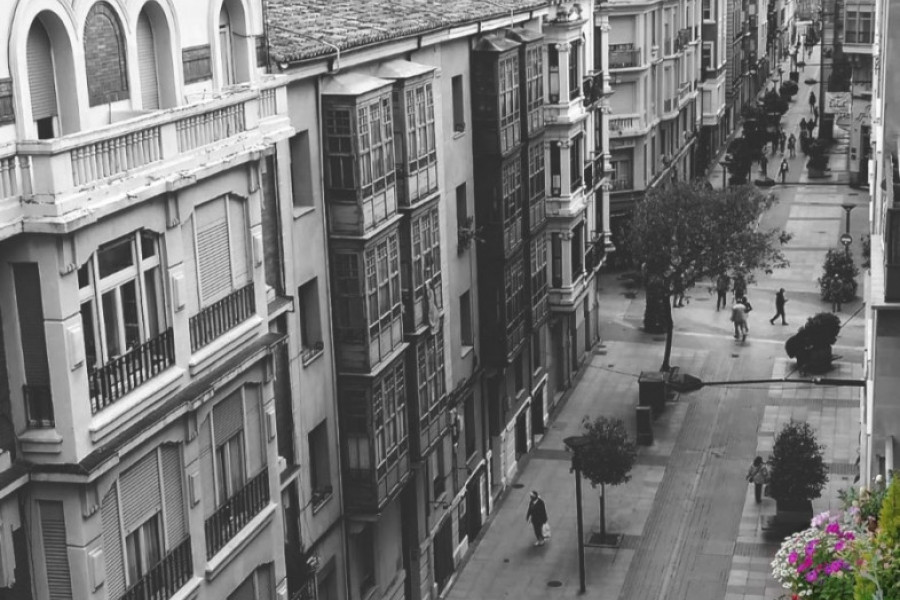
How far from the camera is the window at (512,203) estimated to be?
44969 mm

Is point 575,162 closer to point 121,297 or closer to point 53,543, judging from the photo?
point 121,297

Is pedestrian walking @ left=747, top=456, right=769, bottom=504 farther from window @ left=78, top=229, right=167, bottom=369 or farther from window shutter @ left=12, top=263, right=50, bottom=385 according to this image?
window shutter @ left=12, top=263, right=50, bottom=385

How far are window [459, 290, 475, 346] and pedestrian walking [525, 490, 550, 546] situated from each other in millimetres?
4980

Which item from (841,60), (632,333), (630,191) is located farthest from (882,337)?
(841,60)

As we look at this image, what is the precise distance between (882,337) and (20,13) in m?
15.2

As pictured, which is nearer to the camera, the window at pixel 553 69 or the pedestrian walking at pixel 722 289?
the window at pixel 553 69

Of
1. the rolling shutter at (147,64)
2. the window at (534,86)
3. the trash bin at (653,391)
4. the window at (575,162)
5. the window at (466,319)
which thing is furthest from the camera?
the window at (575,162)

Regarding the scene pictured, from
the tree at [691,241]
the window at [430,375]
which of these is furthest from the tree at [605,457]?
the tree at [691,241]

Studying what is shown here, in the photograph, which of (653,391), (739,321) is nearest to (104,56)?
(653,391)

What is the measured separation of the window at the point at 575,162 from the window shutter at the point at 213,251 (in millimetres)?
29970

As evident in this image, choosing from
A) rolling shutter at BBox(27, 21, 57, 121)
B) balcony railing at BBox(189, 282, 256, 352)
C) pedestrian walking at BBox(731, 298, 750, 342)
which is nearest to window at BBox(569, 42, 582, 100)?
pedestrian walking at BBox(731, 298, 750, 342)

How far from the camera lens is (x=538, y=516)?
4178 cm

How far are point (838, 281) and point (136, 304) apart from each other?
48691mm

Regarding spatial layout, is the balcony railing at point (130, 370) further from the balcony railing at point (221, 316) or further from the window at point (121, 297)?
the balcony railing at point (221, 316)
